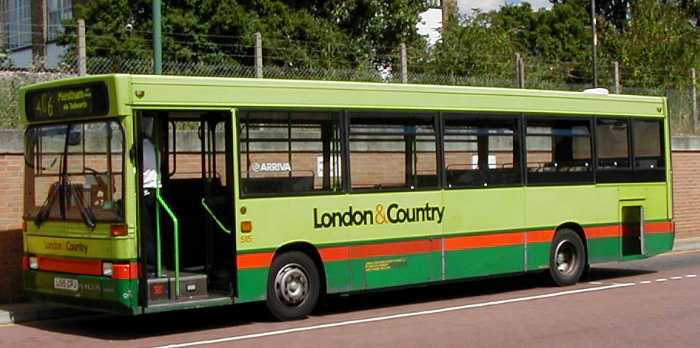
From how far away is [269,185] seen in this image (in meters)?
14.0

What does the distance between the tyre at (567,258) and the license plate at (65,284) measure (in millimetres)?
7424

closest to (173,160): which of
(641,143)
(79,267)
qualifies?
(79,267)

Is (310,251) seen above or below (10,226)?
below

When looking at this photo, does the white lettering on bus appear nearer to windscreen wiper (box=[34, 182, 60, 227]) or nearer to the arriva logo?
the arriva logo

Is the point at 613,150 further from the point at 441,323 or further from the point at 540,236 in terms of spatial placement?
the point at 441,323

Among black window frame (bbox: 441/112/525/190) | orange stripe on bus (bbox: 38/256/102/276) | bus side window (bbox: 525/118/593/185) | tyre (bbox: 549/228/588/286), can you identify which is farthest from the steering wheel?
tyre (bbox: 549/228/588/286)

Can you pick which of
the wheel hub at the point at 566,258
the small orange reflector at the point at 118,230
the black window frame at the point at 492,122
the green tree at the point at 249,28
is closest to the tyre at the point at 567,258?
the wheel hub at the point at 566,258

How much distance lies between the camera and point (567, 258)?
18.0 meters

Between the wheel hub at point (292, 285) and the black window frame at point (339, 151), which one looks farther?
the wheel hub at point (292, 285)

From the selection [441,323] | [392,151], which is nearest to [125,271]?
[441,323]

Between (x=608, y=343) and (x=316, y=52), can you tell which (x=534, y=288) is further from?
(x=316, y=52)

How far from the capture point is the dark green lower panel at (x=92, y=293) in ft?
41.6

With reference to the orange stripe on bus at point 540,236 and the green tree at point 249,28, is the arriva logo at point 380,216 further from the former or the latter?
the green tree at point 249,28

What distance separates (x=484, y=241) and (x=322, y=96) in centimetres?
346
